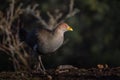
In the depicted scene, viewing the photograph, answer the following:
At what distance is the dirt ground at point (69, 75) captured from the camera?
8984 mm

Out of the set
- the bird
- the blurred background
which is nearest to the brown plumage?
the bird

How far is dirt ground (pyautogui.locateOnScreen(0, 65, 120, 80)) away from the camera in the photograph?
354 inches

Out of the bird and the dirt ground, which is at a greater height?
the bird

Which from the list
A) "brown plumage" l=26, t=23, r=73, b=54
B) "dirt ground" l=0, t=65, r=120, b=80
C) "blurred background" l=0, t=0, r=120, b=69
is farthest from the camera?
"blurred background" l=0, t=0, r=120, b=69

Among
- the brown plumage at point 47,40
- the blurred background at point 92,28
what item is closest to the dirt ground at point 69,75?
the brown plumage at point 47,40

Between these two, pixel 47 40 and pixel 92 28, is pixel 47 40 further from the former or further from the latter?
pixel 92 28

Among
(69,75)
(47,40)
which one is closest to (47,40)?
(47,40)

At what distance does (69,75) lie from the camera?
9.17 meters

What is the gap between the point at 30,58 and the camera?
1552 centimetres

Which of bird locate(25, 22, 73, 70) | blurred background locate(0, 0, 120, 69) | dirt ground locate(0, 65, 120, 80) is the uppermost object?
blurred background locate(0, 0, 120, 69)

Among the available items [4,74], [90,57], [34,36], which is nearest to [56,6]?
[90,57]

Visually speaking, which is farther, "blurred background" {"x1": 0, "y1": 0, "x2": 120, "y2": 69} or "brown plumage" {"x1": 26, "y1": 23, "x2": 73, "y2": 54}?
"blurred background" {"x1": 0, "y1": 0, "x2": 120, "y2": 69}

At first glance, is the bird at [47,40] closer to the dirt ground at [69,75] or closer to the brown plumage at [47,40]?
the brown plumage at [47,40]

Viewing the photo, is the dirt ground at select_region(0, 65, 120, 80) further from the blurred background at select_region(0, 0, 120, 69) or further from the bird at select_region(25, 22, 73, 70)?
the blurred background at select_region(0, 0, 120, 69)
